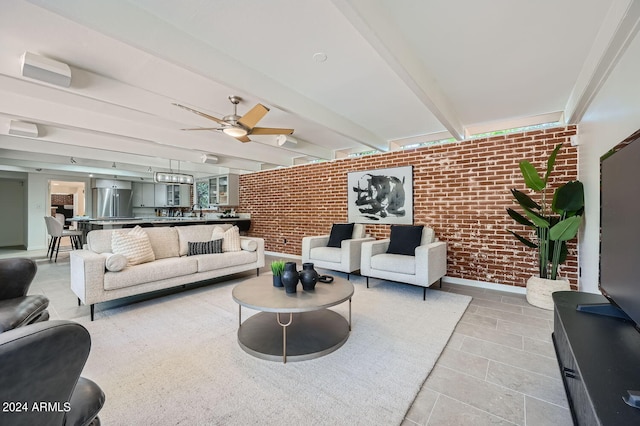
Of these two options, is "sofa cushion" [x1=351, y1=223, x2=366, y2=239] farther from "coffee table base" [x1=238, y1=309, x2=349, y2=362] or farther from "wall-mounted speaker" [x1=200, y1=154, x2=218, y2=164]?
"wall-mounted speaker" [x1=200, y1=154, x2=218, y2=164]

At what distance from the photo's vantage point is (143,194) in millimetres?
9336

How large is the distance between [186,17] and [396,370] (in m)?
2.81

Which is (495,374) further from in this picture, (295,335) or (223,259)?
(223,259)

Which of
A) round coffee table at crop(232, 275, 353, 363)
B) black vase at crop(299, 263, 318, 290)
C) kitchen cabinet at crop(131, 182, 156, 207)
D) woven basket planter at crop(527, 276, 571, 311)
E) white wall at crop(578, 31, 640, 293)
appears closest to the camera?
white wall at crop(578, 31, 640, 293)

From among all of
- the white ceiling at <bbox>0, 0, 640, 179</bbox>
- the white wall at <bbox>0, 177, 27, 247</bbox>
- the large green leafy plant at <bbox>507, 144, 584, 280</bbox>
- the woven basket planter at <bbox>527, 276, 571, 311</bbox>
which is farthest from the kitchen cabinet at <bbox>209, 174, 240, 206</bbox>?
the woven basket planter at <bbox>527, 276, 571, 311</bbox>

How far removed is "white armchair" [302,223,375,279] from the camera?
4.00m

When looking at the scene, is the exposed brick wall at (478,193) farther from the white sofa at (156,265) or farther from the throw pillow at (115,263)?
the throw pillow at (115,263)

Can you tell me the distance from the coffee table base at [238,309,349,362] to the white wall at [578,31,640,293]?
222 cm

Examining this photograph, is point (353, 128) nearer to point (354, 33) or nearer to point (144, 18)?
point (354, 33)

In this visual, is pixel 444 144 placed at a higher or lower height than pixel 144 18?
lower

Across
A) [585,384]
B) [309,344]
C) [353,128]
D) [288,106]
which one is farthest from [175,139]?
[585,384]

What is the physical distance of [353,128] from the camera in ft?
13.0

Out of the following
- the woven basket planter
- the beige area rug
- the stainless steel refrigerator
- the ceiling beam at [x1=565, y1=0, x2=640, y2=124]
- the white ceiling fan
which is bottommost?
the beige area rug

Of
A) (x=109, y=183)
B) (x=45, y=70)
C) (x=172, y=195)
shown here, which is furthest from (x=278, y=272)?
(x=109, y=183)
